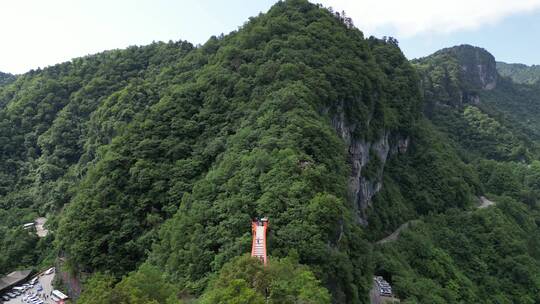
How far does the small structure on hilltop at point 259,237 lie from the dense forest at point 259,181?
0.60 metres

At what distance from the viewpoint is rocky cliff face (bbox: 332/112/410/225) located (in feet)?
191

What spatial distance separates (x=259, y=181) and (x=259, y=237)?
665 centimetres

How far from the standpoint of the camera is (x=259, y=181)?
3806 centimetres

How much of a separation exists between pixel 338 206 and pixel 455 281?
100 ft

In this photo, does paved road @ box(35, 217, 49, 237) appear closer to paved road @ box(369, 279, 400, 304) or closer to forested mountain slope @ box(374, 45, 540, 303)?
paved road @ box(369, 279, 400, 304)

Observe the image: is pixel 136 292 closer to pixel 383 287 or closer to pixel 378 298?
pixel 378 298

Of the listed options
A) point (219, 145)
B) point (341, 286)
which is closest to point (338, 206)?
point (341, 286)

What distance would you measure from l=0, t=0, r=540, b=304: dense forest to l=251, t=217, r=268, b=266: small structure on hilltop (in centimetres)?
60

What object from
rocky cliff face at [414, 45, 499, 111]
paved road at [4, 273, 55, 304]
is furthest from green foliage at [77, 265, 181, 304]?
rocky cliff face at [414, 45, 499, 111]

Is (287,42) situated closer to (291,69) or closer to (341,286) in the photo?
(291,69)

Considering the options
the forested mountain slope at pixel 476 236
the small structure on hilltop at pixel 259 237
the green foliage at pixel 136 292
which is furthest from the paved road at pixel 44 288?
the forested mountain slope at pixel 476 236

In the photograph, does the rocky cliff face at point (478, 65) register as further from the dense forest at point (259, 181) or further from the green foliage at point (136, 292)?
the green foliage at point (136, 292)

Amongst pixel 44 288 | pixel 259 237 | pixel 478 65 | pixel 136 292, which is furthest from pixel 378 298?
pixel 478 65

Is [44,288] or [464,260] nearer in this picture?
[44,288]
